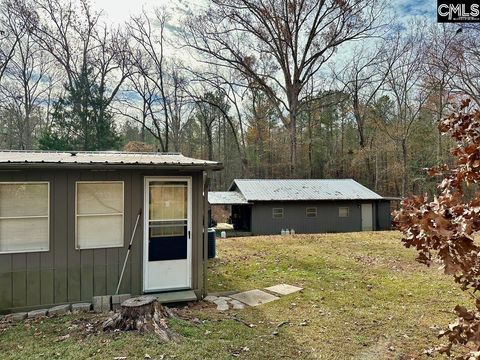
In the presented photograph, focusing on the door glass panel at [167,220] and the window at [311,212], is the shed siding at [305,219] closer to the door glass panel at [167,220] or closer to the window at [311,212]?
the window at [311,212]

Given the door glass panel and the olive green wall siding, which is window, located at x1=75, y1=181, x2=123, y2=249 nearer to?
the olive green wall siding

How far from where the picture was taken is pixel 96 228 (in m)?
5.52

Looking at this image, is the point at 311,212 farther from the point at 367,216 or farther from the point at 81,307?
the point at 81,307

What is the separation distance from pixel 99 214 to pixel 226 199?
1200 centimetres

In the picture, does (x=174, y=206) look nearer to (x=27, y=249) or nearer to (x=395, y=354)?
(x=27, y=249)

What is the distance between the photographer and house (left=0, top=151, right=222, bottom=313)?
515 cm

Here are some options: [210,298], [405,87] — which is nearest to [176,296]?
[210,298]

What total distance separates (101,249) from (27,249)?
108cm

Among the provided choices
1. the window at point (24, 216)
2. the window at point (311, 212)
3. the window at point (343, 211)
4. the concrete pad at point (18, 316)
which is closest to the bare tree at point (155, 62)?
the window at point (311, 212)

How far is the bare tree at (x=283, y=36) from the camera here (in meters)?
19.6

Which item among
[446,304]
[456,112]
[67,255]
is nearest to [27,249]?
[67,255]

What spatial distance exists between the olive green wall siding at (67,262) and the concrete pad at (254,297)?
1809 millimetres

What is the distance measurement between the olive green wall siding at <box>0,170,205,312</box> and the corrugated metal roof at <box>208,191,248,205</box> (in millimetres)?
10732

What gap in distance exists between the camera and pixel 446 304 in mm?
5723
